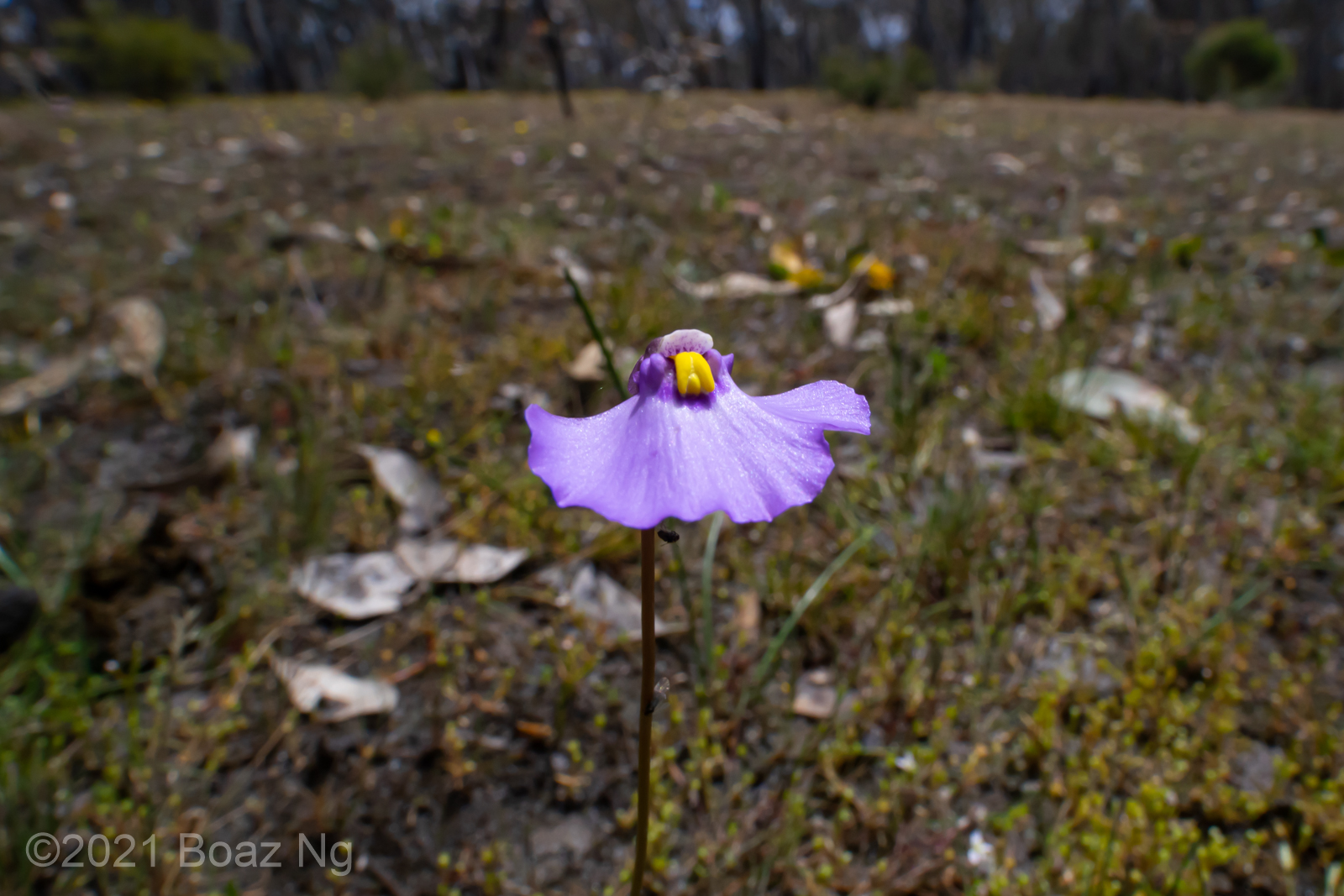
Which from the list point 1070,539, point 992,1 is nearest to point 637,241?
point 1070,539

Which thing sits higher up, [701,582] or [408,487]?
[408,487]

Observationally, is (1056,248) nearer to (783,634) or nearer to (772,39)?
(783,634)

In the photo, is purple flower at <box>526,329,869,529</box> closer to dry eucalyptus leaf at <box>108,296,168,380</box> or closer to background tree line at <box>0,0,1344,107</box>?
dry eucalyptus leaf at <box>108,296,168,380</box>

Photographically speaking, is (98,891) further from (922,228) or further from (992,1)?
(992,1)

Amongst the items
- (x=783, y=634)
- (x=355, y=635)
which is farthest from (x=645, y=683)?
(x=355, y=635)

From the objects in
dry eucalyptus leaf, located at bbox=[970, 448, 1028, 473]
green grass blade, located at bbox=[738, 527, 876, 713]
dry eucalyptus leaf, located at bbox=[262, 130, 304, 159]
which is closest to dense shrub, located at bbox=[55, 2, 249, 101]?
dry eucalyptus leaf, located at bbox=[262, 130, 304, 159]

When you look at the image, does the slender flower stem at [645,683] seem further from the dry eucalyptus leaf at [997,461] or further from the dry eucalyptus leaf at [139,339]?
the dry eucalyptus leaf at [139,339]

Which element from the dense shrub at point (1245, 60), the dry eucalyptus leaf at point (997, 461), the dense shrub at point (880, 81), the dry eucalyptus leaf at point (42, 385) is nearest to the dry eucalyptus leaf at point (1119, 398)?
the dry eucalyptus leaf at point (997, 461)
